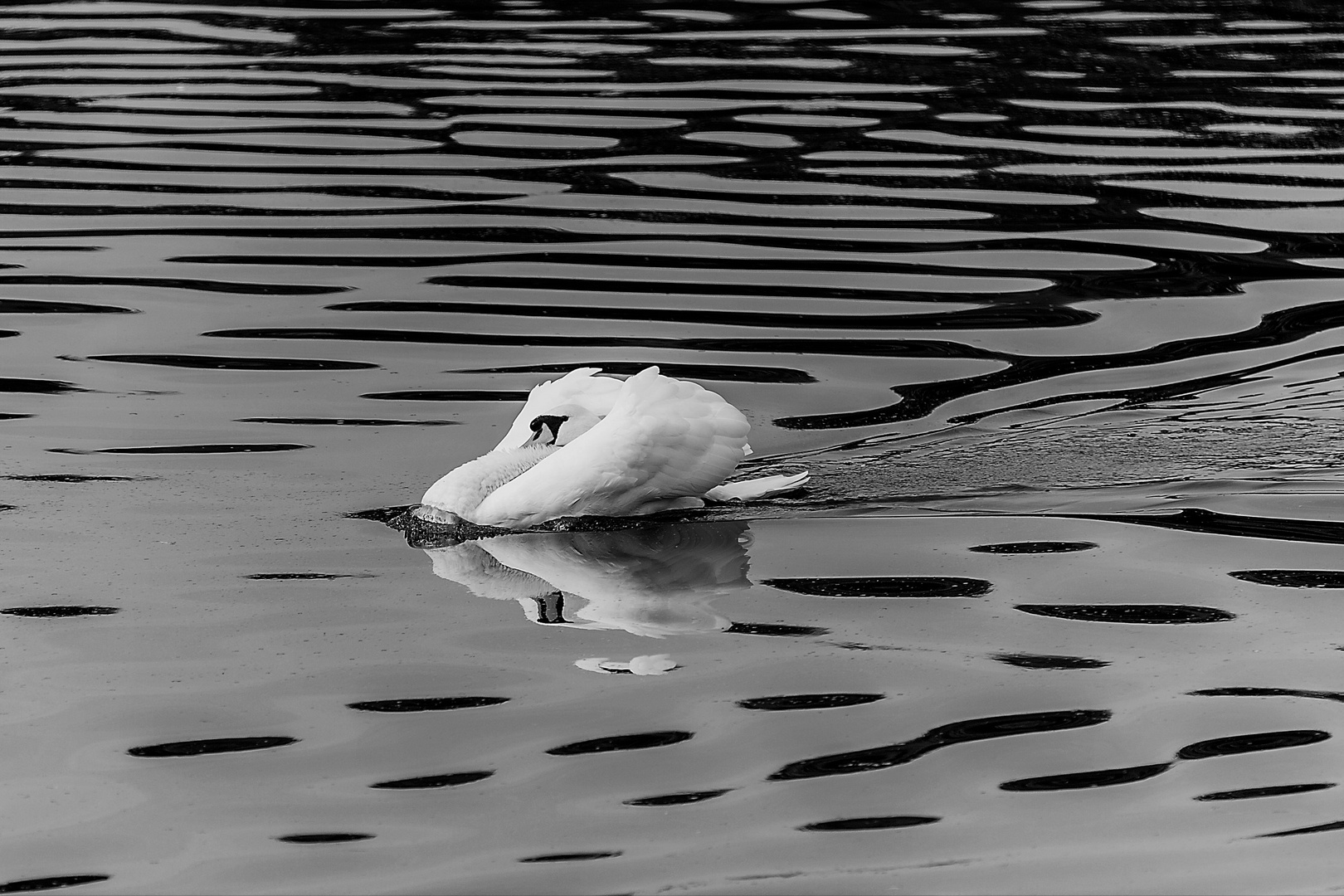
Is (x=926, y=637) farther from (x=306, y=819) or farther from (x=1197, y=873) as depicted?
(x=306, y=819)

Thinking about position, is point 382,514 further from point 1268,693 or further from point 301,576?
point 1268,693

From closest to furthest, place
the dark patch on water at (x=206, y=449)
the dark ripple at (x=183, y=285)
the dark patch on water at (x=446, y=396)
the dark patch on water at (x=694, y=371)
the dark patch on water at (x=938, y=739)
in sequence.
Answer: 1. the dark patch on water at (x=938, y=739)
2. the dark patch on water at (x=206, y=449)
3. the dark patch on water at (x=446, y=396)
4. the dark patch on water at (x=694, y=371)
5. the dark ripple at (x=183, y=285)

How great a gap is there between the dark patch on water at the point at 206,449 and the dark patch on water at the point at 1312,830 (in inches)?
202

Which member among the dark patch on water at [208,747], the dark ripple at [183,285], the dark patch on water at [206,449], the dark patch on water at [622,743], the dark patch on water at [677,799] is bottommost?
the dark patch on water at [677,799]

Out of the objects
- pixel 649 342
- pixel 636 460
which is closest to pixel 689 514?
pixel 636 460

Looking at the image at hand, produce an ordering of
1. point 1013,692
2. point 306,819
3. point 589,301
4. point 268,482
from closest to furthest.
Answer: point 306,819
point 1013,692
point 268,482
point 589,301

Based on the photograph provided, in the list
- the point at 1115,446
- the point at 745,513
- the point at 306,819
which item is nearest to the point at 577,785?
the point at 306,819

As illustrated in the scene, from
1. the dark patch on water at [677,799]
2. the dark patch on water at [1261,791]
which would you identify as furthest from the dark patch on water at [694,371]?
the dark patch on water at [1261,791]

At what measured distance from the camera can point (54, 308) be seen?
11.5 metres

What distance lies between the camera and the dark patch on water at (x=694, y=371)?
10.6 metres

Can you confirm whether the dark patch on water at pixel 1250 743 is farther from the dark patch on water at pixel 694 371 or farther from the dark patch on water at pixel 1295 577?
the dark patch on water at pixel 694 371

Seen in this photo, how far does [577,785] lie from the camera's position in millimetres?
6117

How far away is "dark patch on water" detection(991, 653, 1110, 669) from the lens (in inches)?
273

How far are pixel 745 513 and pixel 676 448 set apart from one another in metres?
0.49
